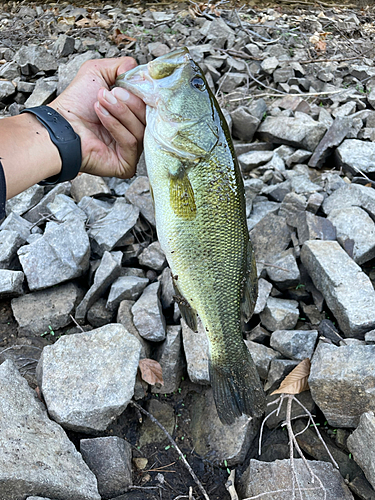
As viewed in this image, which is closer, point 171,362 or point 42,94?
point 171,362

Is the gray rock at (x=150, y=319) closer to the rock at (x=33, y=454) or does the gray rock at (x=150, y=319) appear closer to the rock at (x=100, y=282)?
the rock at (x=100, y=282)

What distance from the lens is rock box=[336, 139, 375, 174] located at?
4398mm

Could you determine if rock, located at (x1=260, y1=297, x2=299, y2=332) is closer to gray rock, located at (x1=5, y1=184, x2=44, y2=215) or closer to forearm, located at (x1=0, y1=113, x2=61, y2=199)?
forearm, located at (x1=0, y1=113, x2=61, y2=199)

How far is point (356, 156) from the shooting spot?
14.7 ft

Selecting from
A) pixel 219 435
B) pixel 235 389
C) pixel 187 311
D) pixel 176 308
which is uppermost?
pixel 187 311

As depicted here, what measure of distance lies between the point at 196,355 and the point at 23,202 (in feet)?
7.68

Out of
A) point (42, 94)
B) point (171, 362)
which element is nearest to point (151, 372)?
point (171, 362)

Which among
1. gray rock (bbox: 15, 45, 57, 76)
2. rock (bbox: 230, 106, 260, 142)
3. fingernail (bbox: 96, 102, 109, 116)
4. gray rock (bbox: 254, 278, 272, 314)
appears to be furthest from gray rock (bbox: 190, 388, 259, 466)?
gray rock (bbox: 15, 45, 57, 76)

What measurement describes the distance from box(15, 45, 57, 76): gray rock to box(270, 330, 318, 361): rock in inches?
196

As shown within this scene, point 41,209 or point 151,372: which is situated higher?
point 41,209

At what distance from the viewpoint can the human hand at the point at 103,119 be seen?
2273 millimetres

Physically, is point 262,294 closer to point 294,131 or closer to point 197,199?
point 197,199

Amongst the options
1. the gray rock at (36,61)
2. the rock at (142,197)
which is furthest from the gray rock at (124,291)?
the gray rock at (36,61)

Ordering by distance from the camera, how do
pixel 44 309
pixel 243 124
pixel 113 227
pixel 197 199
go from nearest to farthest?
pixel 197 199, pixel 44 309, pixel 113 227, pixel 243 124
